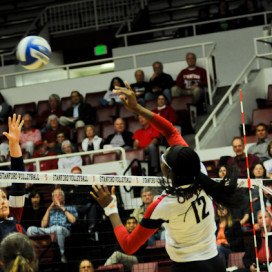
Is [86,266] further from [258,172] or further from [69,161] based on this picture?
[69,161]

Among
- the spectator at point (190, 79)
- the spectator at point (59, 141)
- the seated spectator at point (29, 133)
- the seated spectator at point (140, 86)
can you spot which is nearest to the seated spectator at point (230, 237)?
the spectator at point (59, 141)

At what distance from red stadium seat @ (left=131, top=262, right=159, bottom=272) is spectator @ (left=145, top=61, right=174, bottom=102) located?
5.75m

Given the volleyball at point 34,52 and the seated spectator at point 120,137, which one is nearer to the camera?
the volleyball at point 34,52

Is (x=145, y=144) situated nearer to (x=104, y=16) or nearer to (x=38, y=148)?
(x=38, y=148)

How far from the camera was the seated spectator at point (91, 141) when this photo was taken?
12695 mm

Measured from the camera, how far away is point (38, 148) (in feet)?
43.8

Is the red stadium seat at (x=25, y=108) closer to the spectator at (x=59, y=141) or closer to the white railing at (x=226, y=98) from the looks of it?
the spectator at (x=59, y=141)

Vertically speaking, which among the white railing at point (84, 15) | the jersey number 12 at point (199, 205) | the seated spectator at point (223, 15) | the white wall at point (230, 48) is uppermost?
the white railing at point (84, 15)

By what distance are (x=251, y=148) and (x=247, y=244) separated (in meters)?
2.39

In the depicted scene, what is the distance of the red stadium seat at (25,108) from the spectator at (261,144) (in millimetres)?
5976

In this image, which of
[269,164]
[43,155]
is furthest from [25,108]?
[269,164]

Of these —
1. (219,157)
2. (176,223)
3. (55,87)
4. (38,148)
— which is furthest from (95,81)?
(176,223)

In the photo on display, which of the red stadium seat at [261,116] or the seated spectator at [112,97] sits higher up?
the seated spectator at [112,97]

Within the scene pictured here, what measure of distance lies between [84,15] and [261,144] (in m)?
9.48
